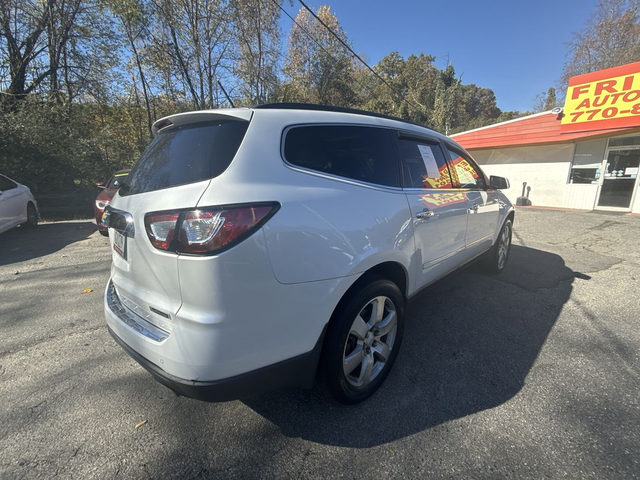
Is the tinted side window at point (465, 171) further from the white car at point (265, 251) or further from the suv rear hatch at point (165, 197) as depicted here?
the suv rear hatch at point (165, 197)

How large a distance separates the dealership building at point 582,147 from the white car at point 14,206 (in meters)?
16.7

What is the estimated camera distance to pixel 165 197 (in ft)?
5.00

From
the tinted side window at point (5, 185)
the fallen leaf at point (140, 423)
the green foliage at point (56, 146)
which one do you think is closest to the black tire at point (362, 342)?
the fallen leaf at point (140, 423)

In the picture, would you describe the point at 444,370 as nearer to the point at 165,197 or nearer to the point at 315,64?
the point at 165,197

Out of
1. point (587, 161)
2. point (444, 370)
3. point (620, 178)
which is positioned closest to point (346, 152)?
point (444, 370)

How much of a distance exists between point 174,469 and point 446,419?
5.32ft

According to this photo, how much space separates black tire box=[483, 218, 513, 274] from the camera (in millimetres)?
4320

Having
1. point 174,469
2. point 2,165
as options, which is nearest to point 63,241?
point 2,165

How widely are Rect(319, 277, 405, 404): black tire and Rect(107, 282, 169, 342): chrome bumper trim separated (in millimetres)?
909

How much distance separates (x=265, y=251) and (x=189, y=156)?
767mm

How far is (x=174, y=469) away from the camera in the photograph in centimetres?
162

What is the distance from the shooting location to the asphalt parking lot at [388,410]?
165 centimetres

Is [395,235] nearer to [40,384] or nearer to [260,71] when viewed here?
[40,384]

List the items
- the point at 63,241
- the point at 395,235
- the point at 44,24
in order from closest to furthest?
the point at 395,235, the point at 63,241, the point at 44,24
